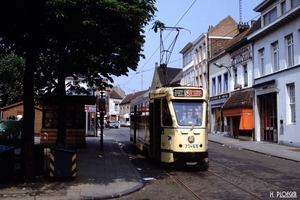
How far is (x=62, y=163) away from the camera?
34.6ft

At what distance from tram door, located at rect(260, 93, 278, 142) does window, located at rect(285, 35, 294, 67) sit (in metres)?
3.18

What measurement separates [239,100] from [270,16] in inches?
293

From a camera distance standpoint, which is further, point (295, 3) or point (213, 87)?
point (213, 87)

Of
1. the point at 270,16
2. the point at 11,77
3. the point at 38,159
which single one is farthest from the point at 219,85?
the point at 38,159

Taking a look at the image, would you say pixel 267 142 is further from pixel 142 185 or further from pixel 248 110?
pixel 142 185

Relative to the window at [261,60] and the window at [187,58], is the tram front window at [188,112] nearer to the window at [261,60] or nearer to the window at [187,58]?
the window at [261,60]

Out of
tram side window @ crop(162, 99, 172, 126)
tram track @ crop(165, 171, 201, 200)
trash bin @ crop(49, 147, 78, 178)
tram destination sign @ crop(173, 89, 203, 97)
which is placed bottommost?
tram track @ crop(165, 171, 201, 200)

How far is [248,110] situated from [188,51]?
2398 centimetres

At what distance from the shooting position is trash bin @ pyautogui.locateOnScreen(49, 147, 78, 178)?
10484 mm

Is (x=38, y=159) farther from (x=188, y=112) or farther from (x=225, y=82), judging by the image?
(x=225, y=82)

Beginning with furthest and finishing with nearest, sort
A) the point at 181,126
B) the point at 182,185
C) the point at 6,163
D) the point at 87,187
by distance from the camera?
the point at 181,126, the point at 182,185, the point at 6,163, the point at 87,187

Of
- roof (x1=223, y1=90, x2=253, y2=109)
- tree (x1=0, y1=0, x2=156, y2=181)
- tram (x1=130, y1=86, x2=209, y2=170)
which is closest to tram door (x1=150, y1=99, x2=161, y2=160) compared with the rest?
tram (x1=130, y1=86, x2=209, y2=170)

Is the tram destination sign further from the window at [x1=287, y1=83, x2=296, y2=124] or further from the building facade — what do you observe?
the window at [x1=287, y1=83, x2=296, y2=124]

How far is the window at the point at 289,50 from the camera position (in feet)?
80.1
